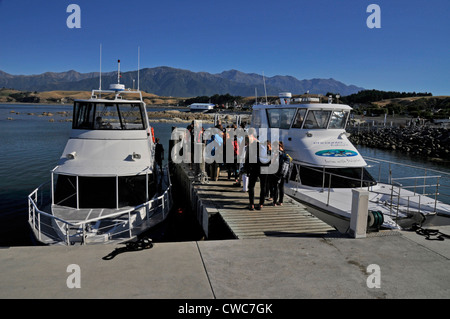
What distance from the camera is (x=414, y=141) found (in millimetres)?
40406

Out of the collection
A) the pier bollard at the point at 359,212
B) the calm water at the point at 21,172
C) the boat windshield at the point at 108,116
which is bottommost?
the calm water at the point at 21,172

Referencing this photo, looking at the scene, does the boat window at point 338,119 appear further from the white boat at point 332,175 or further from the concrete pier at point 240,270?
the concrete pier at point 240,270

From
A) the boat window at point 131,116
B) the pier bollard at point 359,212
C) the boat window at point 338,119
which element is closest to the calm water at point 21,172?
the boat window at point 131,116

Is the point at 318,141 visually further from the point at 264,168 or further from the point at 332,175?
the point at 264,168

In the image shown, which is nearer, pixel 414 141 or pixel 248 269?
pixel 248 269

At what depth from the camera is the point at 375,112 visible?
77.8 metres

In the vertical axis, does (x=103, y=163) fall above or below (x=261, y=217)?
above

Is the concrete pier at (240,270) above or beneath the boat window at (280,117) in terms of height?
beneath

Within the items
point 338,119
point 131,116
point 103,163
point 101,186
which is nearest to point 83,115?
point 131,116

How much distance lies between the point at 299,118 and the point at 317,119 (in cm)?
64

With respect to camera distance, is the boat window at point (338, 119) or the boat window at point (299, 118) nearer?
the boat window at point (338, 119)

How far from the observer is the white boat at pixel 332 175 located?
8.94 metres

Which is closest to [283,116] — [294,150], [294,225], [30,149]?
[294,150]
